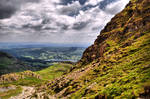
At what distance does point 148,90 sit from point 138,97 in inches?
114

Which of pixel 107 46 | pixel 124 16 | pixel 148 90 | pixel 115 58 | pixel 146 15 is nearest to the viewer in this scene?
pixel 148 90

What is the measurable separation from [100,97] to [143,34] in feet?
244

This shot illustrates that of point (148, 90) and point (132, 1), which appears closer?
point (148, 90)

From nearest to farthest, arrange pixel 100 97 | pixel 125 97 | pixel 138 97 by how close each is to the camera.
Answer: pixel 138 97
pixel 125 97
pixel 100 97

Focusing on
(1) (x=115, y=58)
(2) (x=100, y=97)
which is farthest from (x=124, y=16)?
(2) (x=100, y=97)

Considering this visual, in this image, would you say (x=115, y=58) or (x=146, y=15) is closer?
(x=115, y=58)

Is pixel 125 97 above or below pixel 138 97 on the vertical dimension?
below

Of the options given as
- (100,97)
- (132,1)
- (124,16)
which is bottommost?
(100,97)

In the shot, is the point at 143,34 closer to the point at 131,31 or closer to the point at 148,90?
the point at 131,31

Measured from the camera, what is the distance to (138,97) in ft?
79.8

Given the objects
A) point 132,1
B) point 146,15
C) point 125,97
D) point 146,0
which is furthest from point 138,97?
point 132,1

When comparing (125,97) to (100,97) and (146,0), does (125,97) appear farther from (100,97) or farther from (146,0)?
(146,0)

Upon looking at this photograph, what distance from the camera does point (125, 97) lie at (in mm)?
28484

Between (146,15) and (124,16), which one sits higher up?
(124,16)
